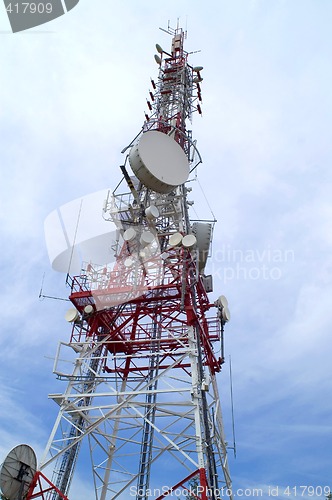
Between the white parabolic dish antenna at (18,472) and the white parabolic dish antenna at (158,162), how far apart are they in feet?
41.3

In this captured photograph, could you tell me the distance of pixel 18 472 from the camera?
17.0 metres

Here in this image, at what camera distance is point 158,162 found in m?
22.1

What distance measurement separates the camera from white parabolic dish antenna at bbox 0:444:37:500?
1667 centimetres

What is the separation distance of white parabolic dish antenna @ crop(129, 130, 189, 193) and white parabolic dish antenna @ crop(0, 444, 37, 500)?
12597 millimetres

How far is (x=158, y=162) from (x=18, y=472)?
14.4 m

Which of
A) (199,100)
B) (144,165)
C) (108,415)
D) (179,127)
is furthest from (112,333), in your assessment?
(199,100)

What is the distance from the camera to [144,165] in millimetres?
21469

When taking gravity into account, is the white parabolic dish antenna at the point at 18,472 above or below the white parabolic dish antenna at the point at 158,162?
below

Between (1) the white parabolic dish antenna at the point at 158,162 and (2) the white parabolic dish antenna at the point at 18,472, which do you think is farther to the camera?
(1) the white parabolic dish antenna at the point at 158,162

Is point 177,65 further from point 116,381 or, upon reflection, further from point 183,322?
point 116,381

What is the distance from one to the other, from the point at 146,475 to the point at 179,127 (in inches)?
718

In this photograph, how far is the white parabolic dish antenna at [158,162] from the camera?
21625mm

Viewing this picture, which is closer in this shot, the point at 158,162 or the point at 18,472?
the point at 18,472

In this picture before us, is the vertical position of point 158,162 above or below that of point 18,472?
above
